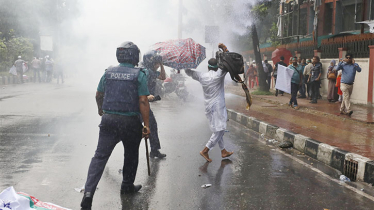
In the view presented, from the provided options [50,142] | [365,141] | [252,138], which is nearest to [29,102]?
[50,142]

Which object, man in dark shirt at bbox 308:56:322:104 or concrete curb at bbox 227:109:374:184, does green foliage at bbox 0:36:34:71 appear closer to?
man in dark shirt at bbox 308:56:322:104

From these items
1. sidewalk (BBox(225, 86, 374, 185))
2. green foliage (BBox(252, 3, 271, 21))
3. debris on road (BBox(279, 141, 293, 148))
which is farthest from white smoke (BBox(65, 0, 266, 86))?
debris on road (BBox(279, 141, 293, 148))

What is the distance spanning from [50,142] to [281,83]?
792 centimetres

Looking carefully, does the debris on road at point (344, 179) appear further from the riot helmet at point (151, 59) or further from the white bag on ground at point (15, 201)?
the white bag on ground at point (15, 201)

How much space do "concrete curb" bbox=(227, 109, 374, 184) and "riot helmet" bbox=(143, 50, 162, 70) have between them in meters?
2.93

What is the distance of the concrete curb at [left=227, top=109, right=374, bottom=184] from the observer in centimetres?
573

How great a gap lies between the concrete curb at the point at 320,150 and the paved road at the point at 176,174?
29 cm

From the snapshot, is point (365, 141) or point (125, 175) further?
point (365, 141)

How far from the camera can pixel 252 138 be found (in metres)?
8.73

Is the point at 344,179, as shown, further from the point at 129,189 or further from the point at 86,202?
the point at 86,202

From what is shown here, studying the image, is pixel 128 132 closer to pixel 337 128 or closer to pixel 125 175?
pixel 125 175

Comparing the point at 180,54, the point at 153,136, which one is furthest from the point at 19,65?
the point at 180,54

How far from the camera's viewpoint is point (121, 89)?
4.29m

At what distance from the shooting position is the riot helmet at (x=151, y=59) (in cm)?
618
